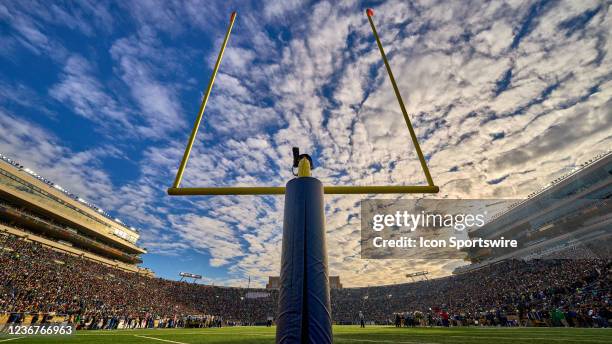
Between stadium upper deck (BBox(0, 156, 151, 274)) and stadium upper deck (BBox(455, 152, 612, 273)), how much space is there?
55.2 m

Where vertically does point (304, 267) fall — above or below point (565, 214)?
below

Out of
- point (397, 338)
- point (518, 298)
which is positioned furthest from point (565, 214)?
point (397, 338)

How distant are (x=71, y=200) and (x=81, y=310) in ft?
76.7

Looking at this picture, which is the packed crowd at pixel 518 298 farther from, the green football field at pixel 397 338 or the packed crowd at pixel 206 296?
the green football field at pixel 397 338

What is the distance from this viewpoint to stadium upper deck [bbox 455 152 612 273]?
98.8ft

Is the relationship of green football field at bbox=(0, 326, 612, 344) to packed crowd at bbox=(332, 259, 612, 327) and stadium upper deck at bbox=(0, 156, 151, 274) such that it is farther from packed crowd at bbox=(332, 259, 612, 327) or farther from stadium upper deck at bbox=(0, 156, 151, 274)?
stadium upper deck at bbox=(0, 156, 151, 274)

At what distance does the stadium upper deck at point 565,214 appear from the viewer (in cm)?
3011

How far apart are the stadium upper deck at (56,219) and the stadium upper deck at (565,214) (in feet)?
181

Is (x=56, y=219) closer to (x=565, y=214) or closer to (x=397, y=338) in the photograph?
(x=397, y=338)

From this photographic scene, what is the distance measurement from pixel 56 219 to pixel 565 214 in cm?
5901

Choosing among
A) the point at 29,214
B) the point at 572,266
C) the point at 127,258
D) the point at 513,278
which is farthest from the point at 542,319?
the point at 127,258

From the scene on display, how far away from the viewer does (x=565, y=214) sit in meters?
34.4

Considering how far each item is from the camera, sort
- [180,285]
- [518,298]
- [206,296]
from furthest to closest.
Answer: [206,296]
[180,285]
[518,298]

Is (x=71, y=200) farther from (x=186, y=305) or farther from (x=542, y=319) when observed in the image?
(x=542, y=319)
